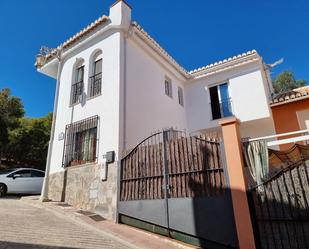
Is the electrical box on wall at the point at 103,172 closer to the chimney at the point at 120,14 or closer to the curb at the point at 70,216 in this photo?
the curb at the point at 70,216

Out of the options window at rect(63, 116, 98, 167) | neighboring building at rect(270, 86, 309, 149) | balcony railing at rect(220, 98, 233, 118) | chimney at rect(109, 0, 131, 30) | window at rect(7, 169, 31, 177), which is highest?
chimney at rect(109, 0, 131, 30)

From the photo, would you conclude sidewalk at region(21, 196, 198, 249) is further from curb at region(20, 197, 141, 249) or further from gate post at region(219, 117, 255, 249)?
gate post at region(219, 117, 255, 249)

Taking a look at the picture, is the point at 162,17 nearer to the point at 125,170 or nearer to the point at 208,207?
the point at 125,170

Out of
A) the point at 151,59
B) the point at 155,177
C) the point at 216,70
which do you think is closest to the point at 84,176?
the point at 155,177

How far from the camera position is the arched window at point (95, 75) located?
377 inches

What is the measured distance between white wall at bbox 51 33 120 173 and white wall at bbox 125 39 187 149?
1.65ft

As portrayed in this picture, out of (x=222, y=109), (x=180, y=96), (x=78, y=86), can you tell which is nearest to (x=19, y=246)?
(x=78, y=86)

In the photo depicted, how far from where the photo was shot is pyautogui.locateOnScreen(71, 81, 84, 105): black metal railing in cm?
1004

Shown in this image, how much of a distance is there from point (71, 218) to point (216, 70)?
33.9ft

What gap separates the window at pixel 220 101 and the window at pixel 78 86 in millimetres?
7034

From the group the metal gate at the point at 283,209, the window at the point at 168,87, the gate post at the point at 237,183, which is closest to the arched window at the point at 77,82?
the window at the point at 168,87

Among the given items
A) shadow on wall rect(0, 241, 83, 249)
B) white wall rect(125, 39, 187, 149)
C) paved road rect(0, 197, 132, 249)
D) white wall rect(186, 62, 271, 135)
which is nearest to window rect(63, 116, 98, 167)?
white wall rect(125, 39, 187, 149)

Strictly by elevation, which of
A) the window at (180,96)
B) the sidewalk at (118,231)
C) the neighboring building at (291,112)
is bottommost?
the sidewalk at (118,231)

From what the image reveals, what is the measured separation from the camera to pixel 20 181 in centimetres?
1091
